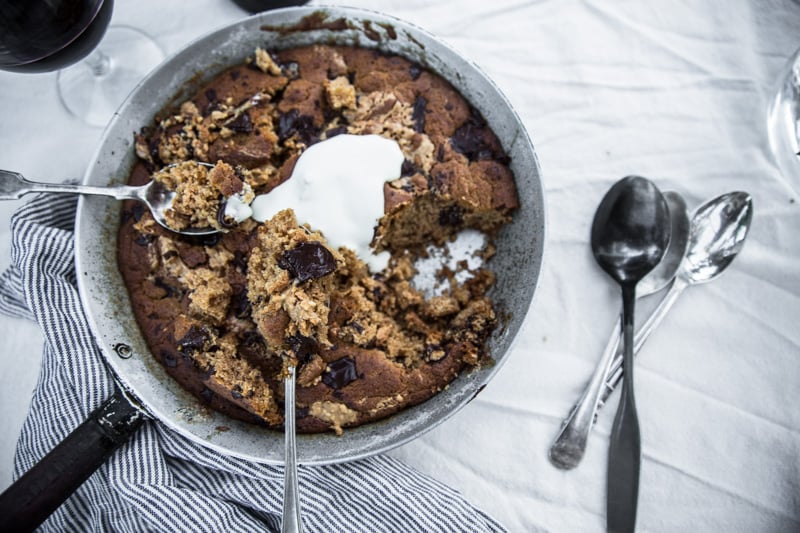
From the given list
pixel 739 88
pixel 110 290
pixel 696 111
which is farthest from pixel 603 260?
pixel 110 290

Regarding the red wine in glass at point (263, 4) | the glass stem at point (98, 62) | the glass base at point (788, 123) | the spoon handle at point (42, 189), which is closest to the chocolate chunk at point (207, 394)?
the spoon handle at point (42, 189)

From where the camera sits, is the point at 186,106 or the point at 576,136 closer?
the point at 186,106

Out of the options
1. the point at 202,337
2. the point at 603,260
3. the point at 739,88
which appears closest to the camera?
the point at 202,337

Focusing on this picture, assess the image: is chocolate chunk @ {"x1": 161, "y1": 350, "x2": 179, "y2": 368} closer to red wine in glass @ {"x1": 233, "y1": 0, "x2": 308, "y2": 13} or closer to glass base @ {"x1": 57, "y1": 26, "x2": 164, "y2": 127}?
glass base @ {"x1": 57, "y1": 26, "x2": 164, "y2": 127}

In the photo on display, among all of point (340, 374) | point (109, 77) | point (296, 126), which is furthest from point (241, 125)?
→ point (340, 374)

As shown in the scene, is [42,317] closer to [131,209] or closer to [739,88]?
[131,209]

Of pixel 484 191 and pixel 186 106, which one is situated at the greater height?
pixel 186 106
